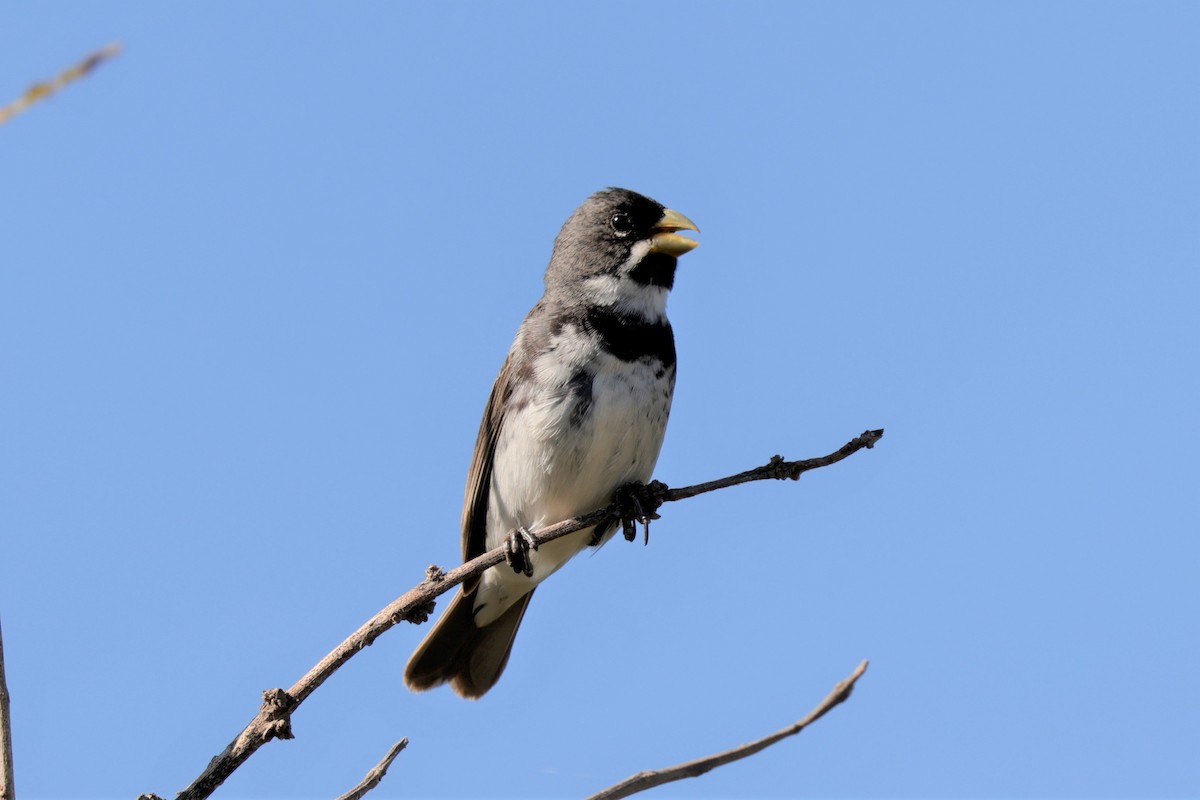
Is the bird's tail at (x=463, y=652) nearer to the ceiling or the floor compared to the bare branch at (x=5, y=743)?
nearer to the ceiling

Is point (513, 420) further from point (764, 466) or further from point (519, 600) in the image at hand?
point (764, 466)

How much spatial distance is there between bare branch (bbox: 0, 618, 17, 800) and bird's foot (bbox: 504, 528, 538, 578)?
352cm

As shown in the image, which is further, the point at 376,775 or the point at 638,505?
the point at 638,505

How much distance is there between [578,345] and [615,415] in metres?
0.48

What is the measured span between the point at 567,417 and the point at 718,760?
4442 mm

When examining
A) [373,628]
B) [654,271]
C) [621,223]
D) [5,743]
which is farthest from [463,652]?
[5,743]

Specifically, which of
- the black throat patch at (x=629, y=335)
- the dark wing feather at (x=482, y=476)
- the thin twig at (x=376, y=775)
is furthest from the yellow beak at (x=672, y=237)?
the thin twig at (x=376, y=775)

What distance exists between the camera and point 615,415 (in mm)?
7117

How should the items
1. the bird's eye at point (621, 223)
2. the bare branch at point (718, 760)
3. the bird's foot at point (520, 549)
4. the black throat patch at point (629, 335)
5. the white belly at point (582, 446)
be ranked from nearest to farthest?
1. the bare branch at point (718, 760)
2. the bird's foot at point (520, 549)
3. the white belly at point (582, 446)
4. the black throat patch at point (629, 335)
5. the bird's eye at point (621, 223)

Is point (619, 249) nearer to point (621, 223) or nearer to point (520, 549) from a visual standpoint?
point (621, 223)

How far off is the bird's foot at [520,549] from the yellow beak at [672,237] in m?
1.98

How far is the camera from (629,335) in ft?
24.2

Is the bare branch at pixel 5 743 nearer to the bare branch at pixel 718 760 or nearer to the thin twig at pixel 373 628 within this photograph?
the thin twig at pixel 373 628

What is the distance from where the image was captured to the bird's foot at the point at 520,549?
22.8 feet
